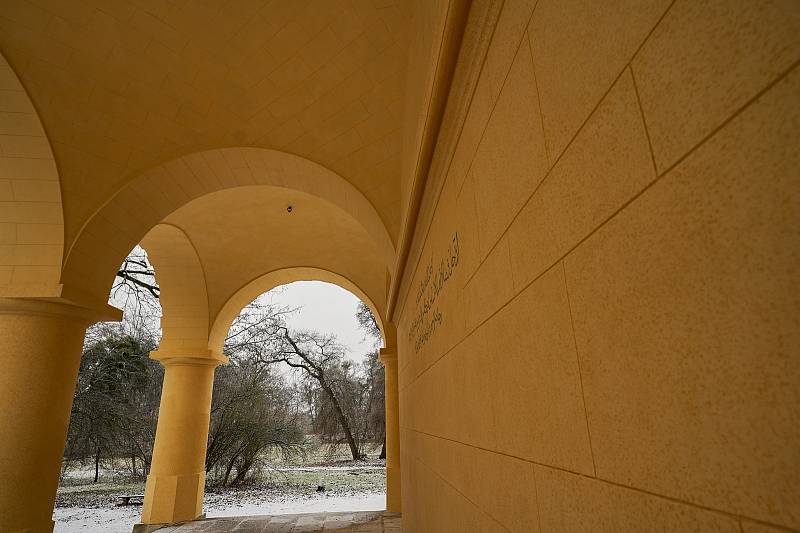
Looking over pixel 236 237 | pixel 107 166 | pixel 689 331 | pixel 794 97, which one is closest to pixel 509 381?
pixel 689 331

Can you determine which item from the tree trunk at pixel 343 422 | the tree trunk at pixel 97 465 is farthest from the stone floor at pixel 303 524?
the tree trunk at pixel 343 422

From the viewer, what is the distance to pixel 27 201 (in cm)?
420

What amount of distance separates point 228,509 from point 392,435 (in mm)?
5014

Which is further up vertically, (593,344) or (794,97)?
(794,97)

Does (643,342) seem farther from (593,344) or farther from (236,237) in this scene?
(236,237)

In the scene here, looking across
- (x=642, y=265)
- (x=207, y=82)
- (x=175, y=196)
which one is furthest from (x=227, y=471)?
(x=642, y=265)

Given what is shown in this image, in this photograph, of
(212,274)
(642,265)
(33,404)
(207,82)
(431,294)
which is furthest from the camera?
(212,274)

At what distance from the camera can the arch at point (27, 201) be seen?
13.1 feet

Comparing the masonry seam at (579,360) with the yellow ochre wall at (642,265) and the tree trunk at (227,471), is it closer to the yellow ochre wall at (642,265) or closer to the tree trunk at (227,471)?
the yellow ochre wall at (642,265)

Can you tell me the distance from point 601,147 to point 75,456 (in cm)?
1669

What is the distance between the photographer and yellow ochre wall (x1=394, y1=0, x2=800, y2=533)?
1.57ft

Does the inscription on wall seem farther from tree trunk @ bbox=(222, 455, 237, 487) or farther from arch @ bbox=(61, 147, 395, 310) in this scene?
tree trunk @ bbox=(222, 455, 237, 487)

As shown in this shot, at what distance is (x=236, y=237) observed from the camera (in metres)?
9.13

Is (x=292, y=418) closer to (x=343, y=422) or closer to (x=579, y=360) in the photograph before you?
(x=343, y=422)
